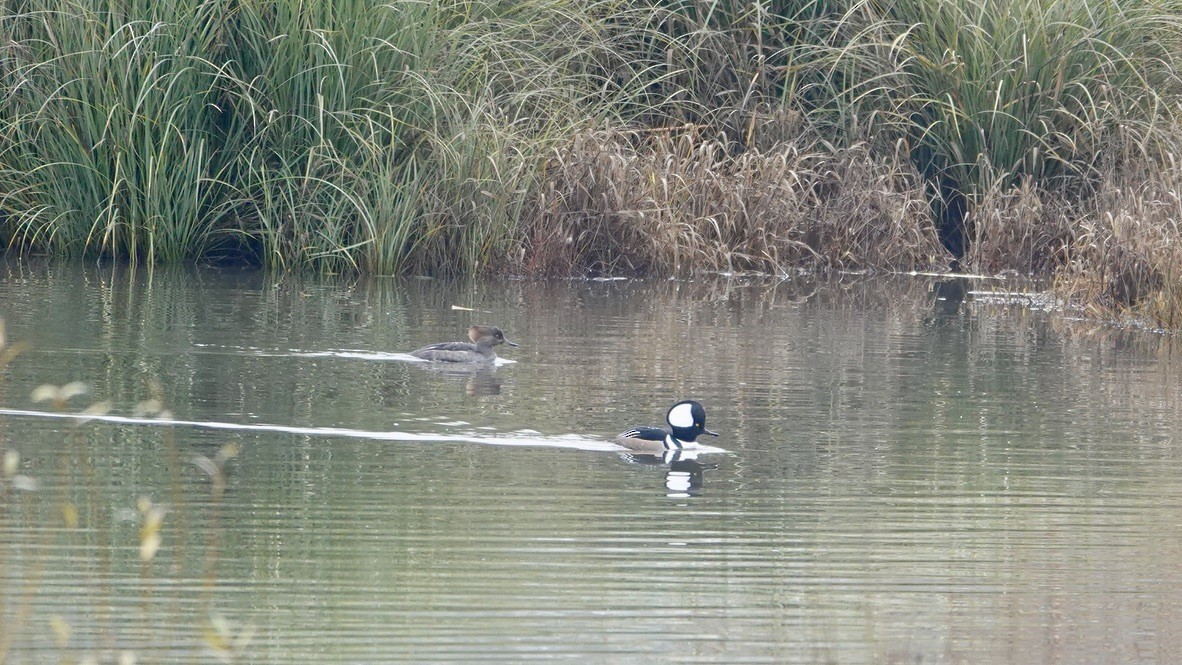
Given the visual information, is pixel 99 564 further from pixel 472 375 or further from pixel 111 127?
pixel 111 127

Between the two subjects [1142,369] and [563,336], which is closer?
[1142,369]

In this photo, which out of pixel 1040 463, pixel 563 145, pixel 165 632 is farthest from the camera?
pixel 563 145

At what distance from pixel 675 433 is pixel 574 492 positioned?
1335mm

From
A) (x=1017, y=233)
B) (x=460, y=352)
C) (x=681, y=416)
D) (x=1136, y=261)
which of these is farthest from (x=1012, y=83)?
(x=681, y=416)

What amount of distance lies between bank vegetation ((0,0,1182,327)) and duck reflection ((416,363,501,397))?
5.08 m

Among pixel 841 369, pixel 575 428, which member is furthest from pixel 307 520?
pixel 841 369

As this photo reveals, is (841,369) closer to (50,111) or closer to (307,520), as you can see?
(307,520)

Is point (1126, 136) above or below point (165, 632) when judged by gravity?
above

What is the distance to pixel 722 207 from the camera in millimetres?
18188

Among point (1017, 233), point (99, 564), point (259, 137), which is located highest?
point (259, 137)

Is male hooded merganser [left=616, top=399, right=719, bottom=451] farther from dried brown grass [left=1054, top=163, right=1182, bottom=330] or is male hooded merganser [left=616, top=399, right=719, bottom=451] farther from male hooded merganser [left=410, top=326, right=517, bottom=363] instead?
dried brown grass [left=1054, top=163, right=1182, bottom=330]

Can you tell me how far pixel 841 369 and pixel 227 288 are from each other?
5.75 metres

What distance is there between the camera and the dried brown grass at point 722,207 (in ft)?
57.9

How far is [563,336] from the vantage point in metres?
13.1
